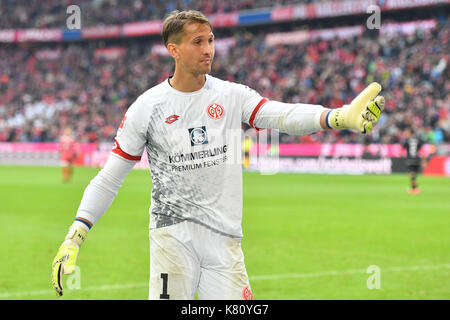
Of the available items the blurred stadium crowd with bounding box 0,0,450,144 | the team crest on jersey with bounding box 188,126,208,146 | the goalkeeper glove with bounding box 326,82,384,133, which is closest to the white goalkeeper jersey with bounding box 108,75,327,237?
the team crest on jersey with bounding box 188,126,208,146

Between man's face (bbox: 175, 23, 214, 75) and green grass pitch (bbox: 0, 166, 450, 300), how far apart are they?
4328 millimetres

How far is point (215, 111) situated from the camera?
4496 millimetres

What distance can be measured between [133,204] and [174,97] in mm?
15375

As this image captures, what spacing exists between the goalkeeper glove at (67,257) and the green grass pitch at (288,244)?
3.89m

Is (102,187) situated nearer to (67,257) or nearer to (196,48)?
(67,257)

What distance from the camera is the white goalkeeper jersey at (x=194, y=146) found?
446 cm

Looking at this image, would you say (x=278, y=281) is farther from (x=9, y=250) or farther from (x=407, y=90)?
(x=407, y=90)

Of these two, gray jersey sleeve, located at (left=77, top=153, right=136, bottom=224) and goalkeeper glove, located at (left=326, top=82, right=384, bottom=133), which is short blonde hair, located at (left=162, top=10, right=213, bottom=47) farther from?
goalkeeper glove, located at (left=326, top=82, right=384, bottom=133)

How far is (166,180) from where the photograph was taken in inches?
179

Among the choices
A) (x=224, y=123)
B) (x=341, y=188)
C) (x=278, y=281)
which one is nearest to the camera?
(x=224, y=123)

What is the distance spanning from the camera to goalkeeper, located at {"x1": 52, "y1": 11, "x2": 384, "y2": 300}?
4.43 meters

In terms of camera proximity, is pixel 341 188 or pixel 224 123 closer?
pixel 224 123

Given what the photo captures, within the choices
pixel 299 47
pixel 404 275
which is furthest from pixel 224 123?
pixel 299 47

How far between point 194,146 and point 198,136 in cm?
7
